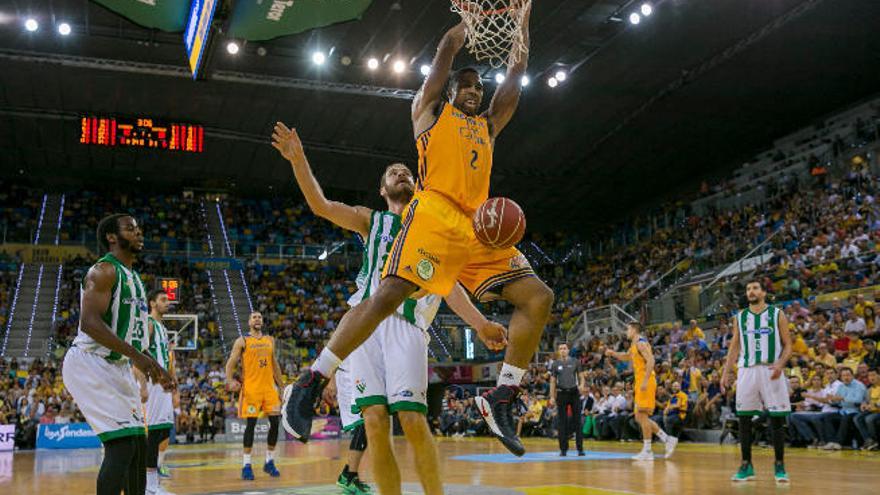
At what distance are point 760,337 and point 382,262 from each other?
495cm

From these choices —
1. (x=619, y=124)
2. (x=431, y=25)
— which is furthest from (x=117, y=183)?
(x=619, y=124)

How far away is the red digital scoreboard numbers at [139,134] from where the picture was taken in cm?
2208

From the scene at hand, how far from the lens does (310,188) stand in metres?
4.95

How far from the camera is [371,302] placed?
3.99m

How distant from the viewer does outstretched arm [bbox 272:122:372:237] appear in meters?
4.81

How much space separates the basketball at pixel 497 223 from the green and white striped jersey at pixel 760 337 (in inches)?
206

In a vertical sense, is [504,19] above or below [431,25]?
below

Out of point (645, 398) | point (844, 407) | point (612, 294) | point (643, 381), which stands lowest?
point (844, 407)

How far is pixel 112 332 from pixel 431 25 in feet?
54.3

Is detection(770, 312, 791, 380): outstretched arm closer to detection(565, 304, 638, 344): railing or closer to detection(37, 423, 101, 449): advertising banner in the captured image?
detection(565, 304, 638, 344): railing

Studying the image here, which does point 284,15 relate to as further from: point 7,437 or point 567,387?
point 7,437

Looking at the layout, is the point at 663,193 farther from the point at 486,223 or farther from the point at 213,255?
the point at 486,223

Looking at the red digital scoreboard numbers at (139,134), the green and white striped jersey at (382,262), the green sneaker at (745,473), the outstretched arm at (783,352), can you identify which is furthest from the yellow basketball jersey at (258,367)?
the red digital scoreboard numbers at (139,134)

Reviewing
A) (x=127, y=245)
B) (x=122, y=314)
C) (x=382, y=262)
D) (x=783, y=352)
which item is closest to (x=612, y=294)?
(x=783, y=352)
